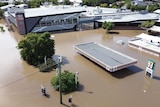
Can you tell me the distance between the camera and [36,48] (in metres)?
20.4

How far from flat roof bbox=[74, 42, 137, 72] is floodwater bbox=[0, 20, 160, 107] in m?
0.82

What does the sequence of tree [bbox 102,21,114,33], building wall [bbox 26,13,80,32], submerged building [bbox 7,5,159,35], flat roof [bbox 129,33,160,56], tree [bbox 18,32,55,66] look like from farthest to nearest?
tree [bbox 102,21,114,33]
building wall [bbox 26,13,80,32]
submerged building [bbox 7,5,159,35]
flat roof [bbox 129,33,160,56]
tree [bbox 18,32,55,66]

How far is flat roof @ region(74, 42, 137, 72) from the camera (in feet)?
63.6

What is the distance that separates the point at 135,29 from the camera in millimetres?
36500

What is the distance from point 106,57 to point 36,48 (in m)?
7.83

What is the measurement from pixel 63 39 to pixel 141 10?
935 inches

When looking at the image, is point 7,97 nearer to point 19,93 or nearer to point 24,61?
point 19,93

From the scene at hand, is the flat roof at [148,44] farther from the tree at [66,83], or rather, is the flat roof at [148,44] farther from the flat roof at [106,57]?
the tree at [66,83]

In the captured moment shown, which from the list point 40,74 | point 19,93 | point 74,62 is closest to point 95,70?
point 74,62

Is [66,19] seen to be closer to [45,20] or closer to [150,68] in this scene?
[45,20]

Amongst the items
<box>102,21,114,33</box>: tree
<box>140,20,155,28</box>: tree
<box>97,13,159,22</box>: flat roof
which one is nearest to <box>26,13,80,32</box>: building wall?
<box>102,21,114,33</box>: tree

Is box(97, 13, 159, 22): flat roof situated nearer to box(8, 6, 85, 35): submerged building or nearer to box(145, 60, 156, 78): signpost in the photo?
box(8, 6, 85, 35): submerged building

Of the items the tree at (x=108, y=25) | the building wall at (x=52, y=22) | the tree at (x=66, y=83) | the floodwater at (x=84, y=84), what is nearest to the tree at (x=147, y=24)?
the tree at (x=108, y=25)

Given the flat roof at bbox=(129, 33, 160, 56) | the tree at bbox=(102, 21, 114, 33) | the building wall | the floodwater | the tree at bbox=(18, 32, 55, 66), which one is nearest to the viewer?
the floodwater
